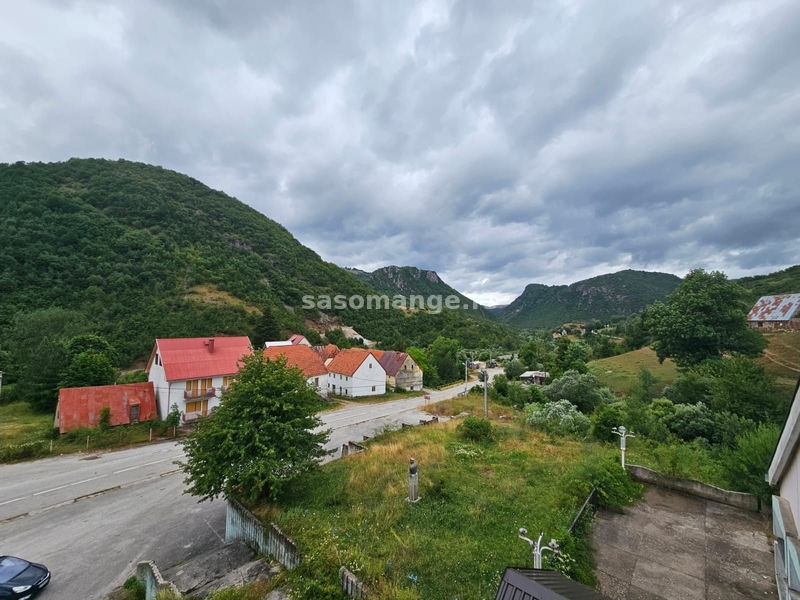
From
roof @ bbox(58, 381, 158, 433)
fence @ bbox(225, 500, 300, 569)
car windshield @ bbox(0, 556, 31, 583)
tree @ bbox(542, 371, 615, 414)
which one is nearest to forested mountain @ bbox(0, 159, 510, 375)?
roof @ bbox(58, 381, 158, 433)

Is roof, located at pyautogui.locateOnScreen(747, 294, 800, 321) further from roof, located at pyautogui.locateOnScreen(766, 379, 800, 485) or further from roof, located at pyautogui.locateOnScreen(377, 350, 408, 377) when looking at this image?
roof, located at pyautogui.locateOnScreen(766, 379, 800, 485)

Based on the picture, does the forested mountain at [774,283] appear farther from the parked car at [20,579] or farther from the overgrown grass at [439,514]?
the parked car at [20,579]

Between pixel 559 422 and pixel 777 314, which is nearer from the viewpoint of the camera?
pixel 559 422

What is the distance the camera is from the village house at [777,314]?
118 ft

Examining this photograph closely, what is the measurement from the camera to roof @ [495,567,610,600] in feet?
6.80

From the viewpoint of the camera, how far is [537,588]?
6.91ft

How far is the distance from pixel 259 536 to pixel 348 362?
102 ft

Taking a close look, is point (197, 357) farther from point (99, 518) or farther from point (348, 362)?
point (348, 362)

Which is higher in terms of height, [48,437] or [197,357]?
[197,357]

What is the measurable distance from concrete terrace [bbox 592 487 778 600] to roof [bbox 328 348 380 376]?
31709mm

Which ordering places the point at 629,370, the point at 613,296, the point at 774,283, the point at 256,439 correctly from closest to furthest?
the point at 256,439
the point at 629,370
the point at 774,283
the point at 613,296

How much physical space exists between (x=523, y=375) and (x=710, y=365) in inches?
845

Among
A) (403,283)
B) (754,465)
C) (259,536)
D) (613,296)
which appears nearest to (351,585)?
(259,536)

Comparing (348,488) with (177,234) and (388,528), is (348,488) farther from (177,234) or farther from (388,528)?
(177,234)
